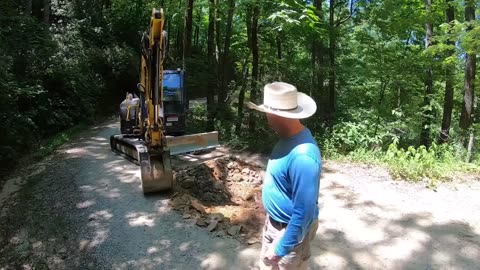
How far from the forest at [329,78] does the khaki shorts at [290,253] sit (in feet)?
18.9

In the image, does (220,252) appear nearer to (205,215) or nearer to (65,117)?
(205,215)

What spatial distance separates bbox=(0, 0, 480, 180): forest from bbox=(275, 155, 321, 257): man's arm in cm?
600

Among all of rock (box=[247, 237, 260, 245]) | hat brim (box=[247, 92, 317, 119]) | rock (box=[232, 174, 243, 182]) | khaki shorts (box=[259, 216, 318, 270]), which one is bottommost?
rock (box=[232, 174, 243, 182])

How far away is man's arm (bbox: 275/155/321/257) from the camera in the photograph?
8.11 ft

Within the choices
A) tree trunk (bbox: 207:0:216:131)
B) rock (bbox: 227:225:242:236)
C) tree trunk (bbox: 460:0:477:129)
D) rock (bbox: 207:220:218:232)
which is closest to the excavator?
rock (bbox: 207:220:218:232)

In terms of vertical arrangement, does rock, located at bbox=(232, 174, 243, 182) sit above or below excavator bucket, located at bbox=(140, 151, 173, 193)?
below

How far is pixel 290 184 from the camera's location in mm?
2619

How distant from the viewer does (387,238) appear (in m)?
5.52

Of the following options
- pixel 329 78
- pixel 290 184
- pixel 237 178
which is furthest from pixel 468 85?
pixel 290 184

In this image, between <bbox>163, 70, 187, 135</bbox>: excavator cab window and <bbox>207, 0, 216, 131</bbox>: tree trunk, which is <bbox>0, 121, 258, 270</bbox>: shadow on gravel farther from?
<bbox>207, 0, 216, 131</bbox>: tree trunk

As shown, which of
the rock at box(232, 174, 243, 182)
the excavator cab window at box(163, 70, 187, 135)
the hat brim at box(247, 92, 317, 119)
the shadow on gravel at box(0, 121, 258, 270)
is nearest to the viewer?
the hat brim at box(247, 92, 317, 119)

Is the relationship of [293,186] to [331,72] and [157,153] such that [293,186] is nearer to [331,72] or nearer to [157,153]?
[157,153]

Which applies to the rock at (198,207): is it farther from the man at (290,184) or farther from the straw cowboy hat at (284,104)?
the straw cowboy hat at (284,104)

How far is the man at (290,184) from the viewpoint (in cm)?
249
